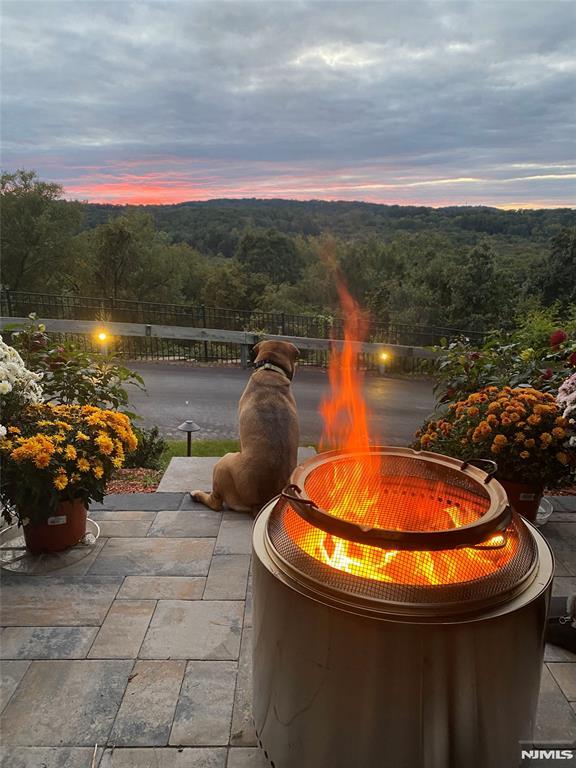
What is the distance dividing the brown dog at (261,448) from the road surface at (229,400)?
399 centimetres

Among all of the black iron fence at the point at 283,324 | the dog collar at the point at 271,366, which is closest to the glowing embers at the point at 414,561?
the dog collar at the point at 271,366

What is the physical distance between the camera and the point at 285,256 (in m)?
33.5

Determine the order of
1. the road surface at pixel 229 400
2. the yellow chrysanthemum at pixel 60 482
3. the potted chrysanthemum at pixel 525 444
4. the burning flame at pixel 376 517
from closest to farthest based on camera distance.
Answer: the burning flame at pixel 376 517
the yellow chrysanthemum at pixel 60 482
the potted chrysanthemum at pixel 525 444
the road surface at pixel 229 400

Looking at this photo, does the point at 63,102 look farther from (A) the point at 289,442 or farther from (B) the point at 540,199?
(B) the point at 540,199

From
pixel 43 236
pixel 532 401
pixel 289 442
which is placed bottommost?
pixel 289 442

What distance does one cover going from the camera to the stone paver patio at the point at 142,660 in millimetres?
2020

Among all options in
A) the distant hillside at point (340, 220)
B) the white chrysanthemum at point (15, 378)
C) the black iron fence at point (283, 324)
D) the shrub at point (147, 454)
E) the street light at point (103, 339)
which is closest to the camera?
the white chrysanthemum at point (15, 378)

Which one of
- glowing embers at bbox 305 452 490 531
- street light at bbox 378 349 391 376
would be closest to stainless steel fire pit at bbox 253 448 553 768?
glowing embers at bbox 305 452 490 531

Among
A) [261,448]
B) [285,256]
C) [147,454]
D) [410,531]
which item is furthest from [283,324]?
[285,256]

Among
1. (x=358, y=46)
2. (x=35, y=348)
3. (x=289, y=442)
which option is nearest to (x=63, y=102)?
(x=35, y=348)

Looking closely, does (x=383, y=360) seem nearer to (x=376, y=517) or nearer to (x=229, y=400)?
(x=229, y=400)

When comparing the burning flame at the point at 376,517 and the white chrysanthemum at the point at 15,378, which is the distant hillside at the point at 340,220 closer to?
the white chrysanthemum at the point at 15,378

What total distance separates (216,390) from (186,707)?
9636mm

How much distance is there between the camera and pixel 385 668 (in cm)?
141
